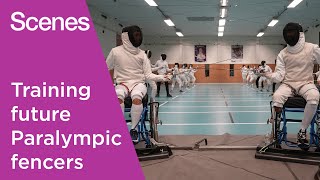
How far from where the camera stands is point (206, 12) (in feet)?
53.1

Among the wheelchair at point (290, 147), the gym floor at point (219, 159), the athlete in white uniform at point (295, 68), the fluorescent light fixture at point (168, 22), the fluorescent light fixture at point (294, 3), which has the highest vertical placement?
the fluorescent light fixture at point (168, 22)

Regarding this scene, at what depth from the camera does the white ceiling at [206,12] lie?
1406cm

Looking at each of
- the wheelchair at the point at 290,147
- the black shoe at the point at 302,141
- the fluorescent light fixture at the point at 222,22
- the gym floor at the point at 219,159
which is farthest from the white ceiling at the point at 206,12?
the black shoe at the point at 302,141

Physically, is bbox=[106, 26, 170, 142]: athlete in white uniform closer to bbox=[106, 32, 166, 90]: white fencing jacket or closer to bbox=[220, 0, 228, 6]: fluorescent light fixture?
bbox=[106, 32, 166, 90]: white fencing jacket

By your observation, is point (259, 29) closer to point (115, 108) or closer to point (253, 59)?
point (253, 59)

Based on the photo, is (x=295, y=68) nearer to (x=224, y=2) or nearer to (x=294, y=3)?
(x=224, y=2)

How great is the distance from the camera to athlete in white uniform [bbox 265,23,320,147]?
3.97 meters

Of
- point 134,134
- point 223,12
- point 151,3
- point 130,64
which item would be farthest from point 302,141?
point 223,12

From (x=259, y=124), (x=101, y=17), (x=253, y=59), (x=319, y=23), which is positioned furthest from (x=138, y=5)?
(x=253, y=59)

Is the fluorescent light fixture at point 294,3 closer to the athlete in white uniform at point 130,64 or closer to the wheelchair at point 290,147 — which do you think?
the wheelchair at point 290,147

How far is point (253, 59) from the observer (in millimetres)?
26250

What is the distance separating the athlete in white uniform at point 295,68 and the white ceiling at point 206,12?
9.82 m

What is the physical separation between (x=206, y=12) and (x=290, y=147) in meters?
12.8

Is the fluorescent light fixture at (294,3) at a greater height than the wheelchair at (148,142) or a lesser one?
greater
